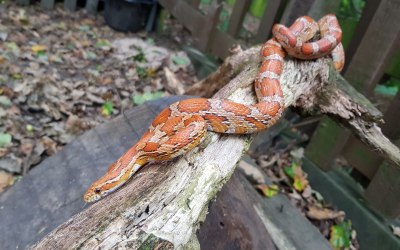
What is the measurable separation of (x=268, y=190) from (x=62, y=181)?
7.00ft

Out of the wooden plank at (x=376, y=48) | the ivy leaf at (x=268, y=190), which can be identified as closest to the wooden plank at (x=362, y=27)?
the wooden plank at (x=376, y=48)

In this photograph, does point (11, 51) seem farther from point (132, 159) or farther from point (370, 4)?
point (370, 4)

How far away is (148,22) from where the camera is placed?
766 cm

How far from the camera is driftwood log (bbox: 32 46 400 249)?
173 centimetres

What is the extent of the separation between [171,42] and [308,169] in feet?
13.4

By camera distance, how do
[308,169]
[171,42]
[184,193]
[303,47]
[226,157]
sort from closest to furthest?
1. [184,193]
2. [226,157]
3. [303,47]
4. [308,169]
5. [171,42]

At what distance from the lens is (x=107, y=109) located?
16.5 feet

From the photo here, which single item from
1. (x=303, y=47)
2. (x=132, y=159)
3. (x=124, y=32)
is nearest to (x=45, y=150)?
(x=132, y=159)

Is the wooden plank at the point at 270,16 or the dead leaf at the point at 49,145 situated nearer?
the dead leaf at the point at 49,145

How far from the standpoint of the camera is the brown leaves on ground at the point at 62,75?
14.0 ft

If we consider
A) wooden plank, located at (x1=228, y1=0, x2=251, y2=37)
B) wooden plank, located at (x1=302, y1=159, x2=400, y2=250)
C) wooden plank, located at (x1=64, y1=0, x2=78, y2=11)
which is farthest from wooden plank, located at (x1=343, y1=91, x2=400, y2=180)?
wooden plank, located at (x1=64, y1=0, x2=78, y2=11)

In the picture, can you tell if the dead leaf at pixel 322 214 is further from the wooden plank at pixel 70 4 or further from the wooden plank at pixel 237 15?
the wooden plank at pixel 70 4

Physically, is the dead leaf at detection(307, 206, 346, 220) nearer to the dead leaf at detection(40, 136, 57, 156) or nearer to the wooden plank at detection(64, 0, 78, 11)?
the dead leaf at detection(40, 136, 57, 156)

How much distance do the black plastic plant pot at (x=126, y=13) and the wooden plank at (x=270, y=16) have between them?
3.21 m
